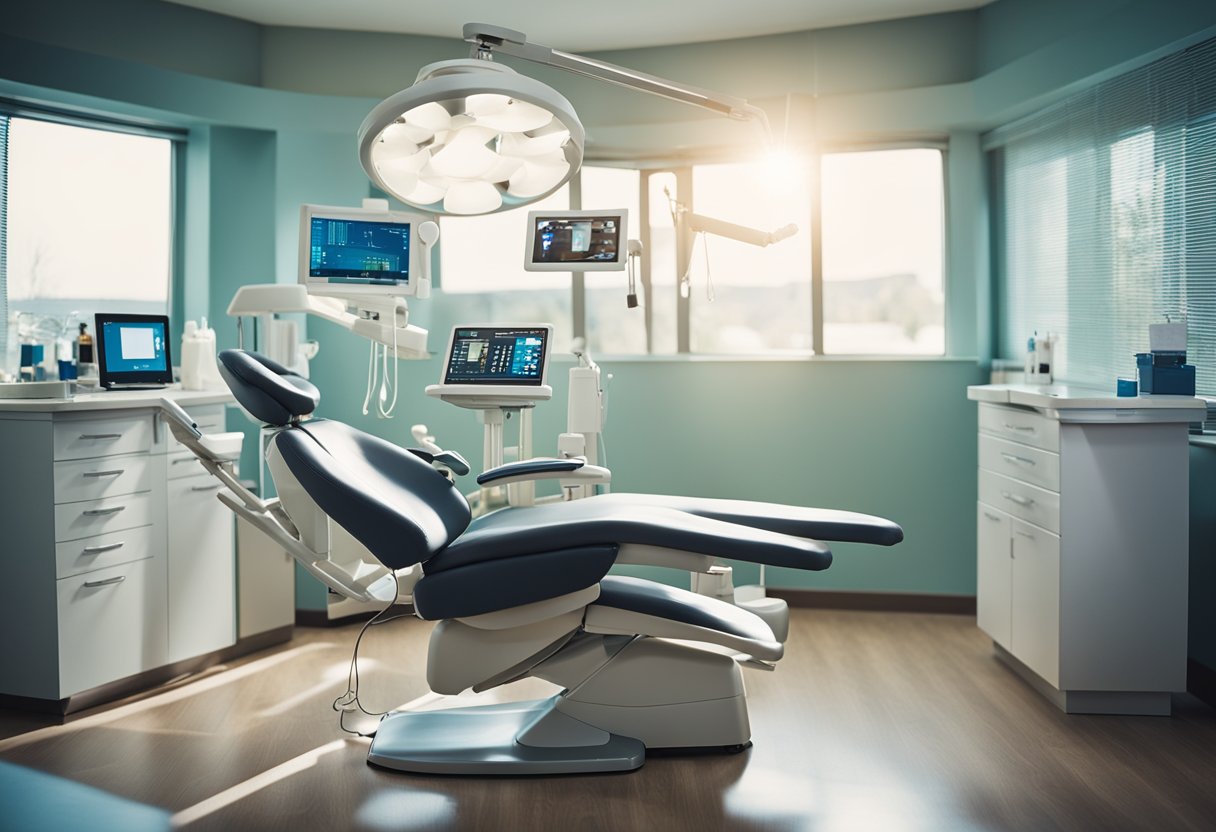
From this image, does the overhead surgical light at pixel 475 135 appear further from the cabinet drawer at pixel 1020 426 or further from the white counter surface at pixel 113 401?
the cabinet drawer at pixel 1020 426

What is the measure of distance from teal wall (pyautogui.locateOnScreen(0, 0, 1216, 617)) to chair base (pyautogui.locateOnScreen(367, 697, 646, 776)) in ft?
5.27

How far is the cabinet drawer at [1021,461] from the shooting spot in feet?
→ 9.26

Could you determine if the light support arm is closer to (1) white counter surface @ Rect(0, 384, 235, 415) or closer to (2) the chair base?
(2) the chair base

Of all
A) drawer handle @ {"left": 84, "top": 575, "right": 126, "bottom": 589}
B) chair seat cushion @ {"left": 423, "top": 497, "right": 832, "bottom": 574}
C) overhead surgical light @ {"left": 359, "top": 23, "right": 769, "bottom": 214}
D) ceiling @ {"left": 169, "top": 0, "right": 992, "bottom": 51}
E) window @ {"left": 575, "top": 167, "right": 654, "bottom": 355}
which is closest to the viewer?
overhead surgical light @ {"left": 359, "top": 23, "right": 769, "bottom": 214}

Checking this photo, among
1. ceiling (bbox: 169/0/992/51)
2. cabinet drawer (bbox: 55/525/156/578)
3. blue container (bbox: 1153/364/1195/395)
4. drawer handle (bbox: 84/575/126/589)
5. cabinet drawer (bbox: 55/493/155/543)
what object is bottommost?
drawer handle (bbox: 84/575/126/589)

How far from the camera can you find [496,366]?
133 inches

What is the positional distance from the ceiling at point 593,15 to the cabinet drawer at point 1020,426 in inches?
66.8

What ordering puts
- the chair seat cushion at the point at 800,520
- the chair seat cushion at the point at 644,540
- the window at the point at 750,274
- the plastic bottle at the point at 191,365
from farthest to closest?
the window at the point at 750,274 < the plastic bottle at the point at 191,365 < the chair seat cushion at the point at 800,520 < the chair seat cushion at the point at 644,540

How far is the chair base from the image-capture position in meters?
2.36

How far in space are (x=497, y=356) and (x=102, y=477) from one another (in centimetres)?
129

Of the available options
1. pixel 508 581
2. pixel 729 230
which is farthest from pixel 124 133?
pixel 508 581

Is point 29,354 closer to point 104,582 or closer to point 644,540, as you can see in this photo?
point 104,582

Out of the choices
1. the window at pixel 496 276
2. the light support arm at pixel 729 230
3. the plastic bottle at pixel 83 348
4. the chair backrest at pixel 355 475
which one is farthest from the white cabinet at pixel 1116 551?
the plastic bottle at pixel 83 348

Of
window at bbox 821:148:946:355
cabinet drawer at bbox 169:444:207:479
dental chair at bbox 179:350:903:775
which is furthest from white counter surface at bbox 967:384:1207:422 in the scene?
cabinet drawer at bbox 169:444:207:479
